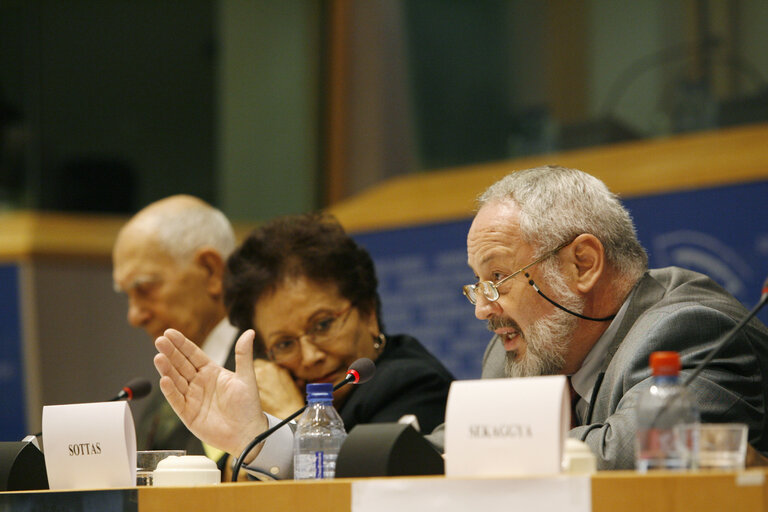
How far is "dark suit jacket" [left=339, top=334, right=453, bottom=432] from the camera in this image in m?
2.69

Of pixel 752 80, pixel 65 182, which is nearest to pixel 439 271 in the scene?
pixel 752 80

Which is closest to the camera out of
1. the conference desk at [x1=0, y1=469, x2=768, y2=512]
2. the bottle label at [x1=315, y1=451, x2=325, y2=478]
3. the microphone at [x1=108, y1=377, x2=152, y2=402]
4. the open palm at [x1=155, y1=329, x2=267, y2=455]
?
the conference desk at [x1=0, y1=469, x2=768, y2=512]

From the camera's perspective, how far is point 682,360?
197 cm

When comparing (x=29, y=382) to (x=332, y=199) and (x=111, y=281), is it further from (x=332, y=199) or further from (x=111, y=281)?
(x=332, y=199)

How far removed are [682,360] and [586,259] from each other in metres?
0.36

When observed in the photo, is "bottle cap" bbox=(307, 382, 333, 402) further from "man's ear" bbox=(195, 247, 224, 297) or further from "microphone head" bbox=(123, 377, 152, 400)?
"man's ear" bbox=(195, 247, 224, 297)

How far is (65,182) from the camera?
6.00 meters

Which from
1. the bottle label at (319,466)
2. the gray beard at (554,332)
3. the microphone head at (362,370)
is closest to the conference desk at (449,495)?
the bottle label at (319,466)

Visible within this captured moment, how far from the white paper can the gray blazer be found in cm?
44

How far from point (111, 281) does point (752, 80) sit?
359 cm

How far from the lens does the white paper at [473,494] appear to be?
1354mm

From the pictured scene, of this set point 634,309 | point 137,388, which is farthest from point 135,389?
point 634,309

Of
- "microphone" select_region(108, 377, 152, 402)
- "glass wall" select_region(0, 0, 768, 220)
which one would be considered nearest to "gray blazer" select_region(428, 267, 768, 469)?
"microphone" select_region(108, 377, 152, 402)

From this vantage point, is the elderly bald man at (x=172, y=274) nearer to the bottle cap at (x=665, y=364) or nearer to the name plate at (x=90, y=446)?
the name plate at (x=90, y=446)
